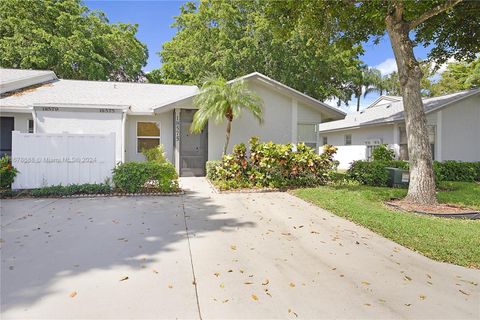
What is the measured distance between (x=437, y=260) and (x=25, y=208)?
845 cm

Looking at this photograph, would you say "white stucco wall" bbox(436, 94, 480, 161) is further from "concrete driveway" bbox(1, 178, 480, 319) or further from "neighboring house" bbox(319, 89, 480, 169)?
"concrete driveway" bbox(1, 178, 480, 319)

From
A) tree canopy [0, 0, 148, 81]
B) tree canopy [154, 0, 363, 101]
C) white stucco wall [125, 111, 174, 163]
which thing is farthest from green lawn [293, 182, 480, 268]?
tree canopy [0, 0, 148, 81]

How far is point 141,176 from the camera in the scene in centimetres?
888

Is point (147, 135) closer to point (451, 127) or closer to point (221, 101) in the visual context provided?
point (221, 101)

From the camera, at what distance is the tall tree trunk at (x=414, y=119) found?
27.0ft

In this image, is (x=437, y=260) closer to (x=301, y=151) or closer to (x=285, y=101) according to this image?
(x=301, y=151)

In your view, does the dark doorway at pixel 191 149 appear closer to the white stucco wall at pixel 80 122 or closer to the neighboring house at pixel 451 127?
the white stucco wall at pixel 80 122

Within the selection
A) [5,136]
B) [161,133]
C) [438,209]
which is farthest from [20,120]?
[438,209]

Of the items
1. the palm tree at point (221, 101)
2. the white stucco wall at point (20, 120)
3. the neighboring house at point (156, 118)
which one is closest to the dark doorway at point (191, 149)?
the neighboring house at point (156, 118)

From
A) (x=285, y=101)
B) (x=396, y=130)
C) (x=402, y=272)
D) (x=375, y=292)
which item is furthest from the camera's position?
(x=396, y=130)

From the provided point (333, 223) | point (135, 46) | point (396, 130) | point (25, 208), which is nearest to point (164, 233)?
point (333, 223)

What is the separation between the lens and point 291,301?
306 centimetres

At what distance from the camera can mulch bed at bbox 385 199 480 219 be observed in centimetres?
699

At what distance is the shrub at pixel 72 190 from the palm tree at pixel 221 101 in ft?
14.5
